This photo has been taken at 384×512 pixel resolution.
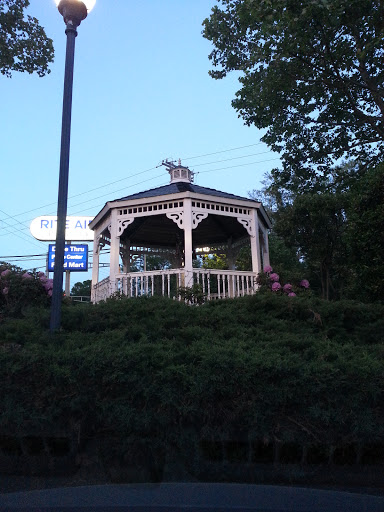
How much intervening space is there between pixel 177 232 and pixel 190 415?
9.54m

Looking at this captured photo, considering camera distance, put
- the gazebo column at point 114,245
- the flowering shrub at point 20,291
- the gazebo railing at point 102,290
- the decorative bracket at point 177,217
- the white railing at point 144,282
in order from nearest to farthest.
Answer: the flowering shrub at point 20,291 → the white railing at point 144,282 → the decorative bracket at point 177,217 → the gazebo railing at point 102,290 → the gazebo column at point 114,245

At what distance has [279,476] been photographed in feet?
12.2

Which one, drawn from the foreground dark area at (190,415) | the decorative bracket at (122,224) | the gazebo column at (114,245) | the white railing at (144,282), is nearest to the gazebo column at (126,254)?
the gazebo column at (114,245)

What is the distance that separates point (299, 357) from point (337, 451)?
829 millimetres

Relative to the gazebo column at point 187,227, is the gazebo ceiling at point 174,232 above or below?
above

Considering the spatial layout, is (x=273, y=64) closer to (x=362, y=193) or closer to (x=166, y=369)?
(x=362, y=193)

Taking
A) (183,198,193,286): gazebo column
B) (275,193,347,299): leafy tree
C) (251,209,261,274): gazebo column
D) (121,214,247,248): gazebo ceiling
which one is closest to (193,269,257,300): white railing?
(251,209,261,274): gazebo column

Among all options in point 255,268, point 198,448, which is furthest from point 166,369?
point 255,268

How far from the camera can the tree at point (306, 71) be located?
8.45 m

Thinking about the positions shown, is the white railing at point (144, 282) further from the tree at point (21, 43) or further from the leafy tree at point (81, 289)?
the leafy tree at point (81, 289)

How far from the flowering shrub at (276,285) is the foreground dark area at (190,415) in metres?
4.23

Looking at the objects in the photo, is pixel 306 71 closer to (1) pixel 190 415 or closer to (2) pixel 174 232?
(2) pixel 174 232

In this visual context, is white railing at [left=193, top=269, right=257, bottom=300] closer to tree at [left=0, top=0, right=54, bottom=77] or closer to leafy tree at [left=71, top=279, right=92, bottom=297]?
tree at [left=0, top=0, right=54, bottom=77]

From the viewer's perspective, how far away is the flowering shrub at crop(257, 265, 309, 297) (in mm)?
8414
